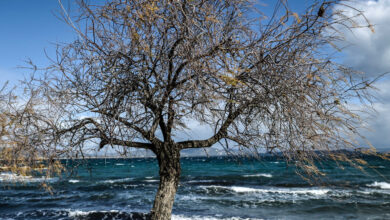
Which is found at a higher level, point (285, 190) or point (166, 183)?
Answer: point (166, 183)

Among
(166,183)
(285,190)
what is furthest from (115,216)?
(285,190)

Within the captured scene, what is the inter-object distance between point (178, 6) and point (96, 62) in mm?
1211

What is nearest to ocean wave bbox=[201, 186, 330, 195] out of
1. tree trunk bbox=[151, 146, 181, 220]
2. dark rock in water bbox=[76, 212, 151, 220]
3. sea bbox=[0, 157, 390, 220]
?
sea bbox=[0, 157, 390, 220]

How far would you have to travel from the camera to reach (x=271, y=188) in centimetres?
2434

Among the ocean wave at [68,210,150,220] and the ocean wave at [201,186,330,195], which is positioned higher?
the ocean wave at [68,210,150,220]

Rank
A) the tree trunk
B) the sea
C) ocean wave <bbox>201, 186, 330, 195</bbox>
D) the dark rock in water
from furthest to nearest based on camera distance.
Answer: ocean wave <bbox>201, 186, 330, 195</bbox>
the sea
the dark rock in water
the tree trunk

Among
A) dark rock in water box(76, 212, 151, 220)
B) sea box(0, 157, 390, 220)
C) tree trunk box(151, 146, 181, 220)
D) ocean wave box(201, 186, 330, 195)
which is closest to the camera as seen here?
tree trunk box(151, 146, 181, 220)

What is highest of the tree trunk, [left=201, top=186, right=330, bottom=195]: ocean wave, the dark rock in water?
the tree trunk

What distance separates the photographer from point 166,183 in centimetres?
505

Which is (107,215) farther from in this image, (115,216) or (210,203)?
(210,203)

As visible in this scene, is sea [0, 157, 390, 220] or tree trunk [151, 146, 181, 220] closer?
tree trunk [151, 146, 181, 220]

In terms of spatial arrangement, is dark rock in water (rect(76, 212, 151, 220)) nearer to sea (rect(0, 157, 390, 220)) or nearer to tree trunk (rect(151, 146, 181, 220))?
sea (rect(0, 157, 390, 220))

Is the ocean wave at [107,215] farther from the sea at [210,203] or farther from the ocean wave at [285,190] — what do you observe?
the ocean wave at [285,190]

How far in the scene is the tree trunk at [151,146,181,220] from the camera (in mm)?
4918
